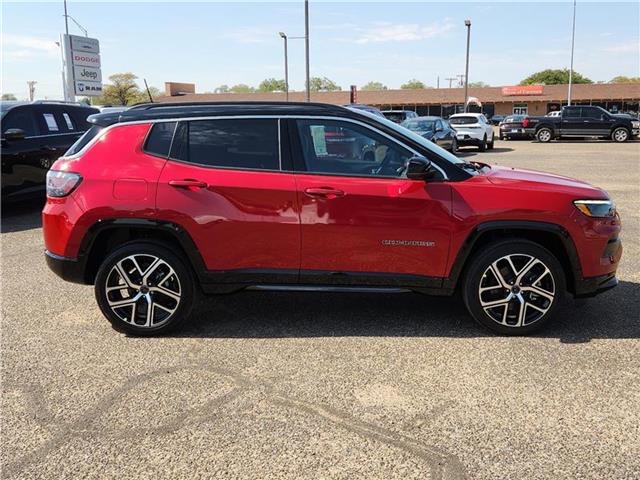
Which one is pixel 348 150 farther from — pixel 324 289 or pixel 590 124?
pixel 590 124

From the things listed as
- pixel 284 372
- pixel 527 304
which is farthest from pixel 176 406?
pixel 527 304

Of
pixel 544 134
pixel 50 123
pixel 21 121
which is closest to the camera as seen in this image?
pixel 21 121

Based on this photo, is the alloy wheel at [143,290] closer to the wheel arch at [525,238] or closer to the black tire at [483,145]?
the wheel arch at [525,238]

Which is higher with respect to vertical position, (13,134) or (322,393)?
(13,134)

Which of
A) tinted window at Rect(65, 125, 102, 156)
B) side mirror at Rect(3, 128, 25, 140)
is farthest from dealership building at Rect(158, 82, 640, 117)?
tinted window at Rect(65, 125, 102, 156)

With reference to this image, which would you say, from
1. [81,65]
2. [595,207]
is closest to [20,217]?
[595,207]

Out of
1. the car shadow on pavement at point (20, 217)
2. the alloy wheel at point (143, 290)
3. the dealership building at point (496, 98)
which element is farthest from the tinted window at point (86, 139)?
the dealership building at point (496, 98)

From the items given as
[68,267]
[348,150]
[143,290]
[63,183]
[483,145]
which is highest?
[348,150]

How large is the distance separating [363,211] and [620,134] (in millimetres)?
30293

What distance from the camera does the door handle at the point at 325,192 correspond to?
13.6 feet

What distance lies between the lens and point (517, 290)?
4.27 meters

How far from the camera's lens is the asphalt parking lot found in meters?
2.81

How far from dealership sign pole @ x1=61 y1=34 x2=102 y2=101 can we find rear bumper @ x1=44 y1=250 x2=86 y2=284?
2265 centimetres

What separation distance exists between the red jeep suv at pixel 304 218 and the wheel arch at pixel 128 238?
2cm
